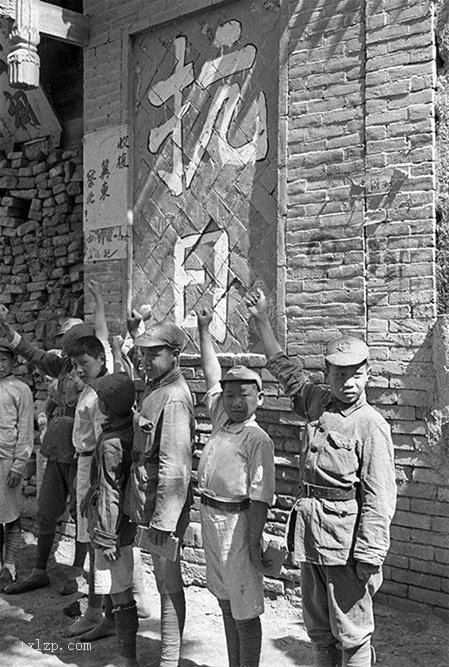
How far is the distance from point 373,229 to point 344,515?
2.06m

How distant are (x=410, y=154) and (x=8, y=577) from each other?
4015 millimetres

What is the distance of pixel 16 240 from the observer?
24.9 feet

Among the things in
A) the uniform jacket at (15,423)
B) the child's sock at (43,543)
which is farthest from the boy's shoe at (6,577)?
the uniform jacket at (15,423)

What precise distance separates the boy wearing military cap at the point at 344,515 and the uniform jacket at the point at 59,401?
7.93ft

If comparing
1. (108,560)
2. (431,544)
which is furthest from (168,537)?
(431,544)

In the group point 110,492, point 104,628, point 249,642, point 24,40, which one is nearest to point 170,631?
point 249,642

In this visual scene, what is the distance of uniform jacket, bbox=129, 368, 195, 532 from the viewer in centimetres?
378

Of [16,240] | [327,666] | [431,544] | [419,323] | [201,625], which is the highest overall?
[16,240]

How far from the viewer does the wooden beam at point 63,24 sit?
20.2 feet

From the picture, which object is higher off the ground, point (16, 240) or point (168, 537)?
point (16, 240)

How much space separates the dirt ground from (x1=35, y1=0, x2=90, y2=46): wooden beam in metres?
4.43

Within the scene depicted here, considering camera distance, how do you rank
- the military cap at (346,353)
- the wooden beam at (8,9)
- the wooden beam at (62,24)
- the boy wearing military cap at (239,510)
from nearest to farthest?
the military cap at (346,353)
the boy wearing military cap at (239,510)
the wooden beam at (8,9)
the wooden beam at (62,24)

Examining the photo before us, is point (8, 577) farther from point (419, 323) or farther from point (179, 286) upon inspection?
point (419, 323)

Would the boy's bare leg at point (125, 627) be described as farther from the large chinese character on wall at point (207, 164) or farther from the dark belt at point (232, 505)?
the large chinese character on wall at point (207, 164)
